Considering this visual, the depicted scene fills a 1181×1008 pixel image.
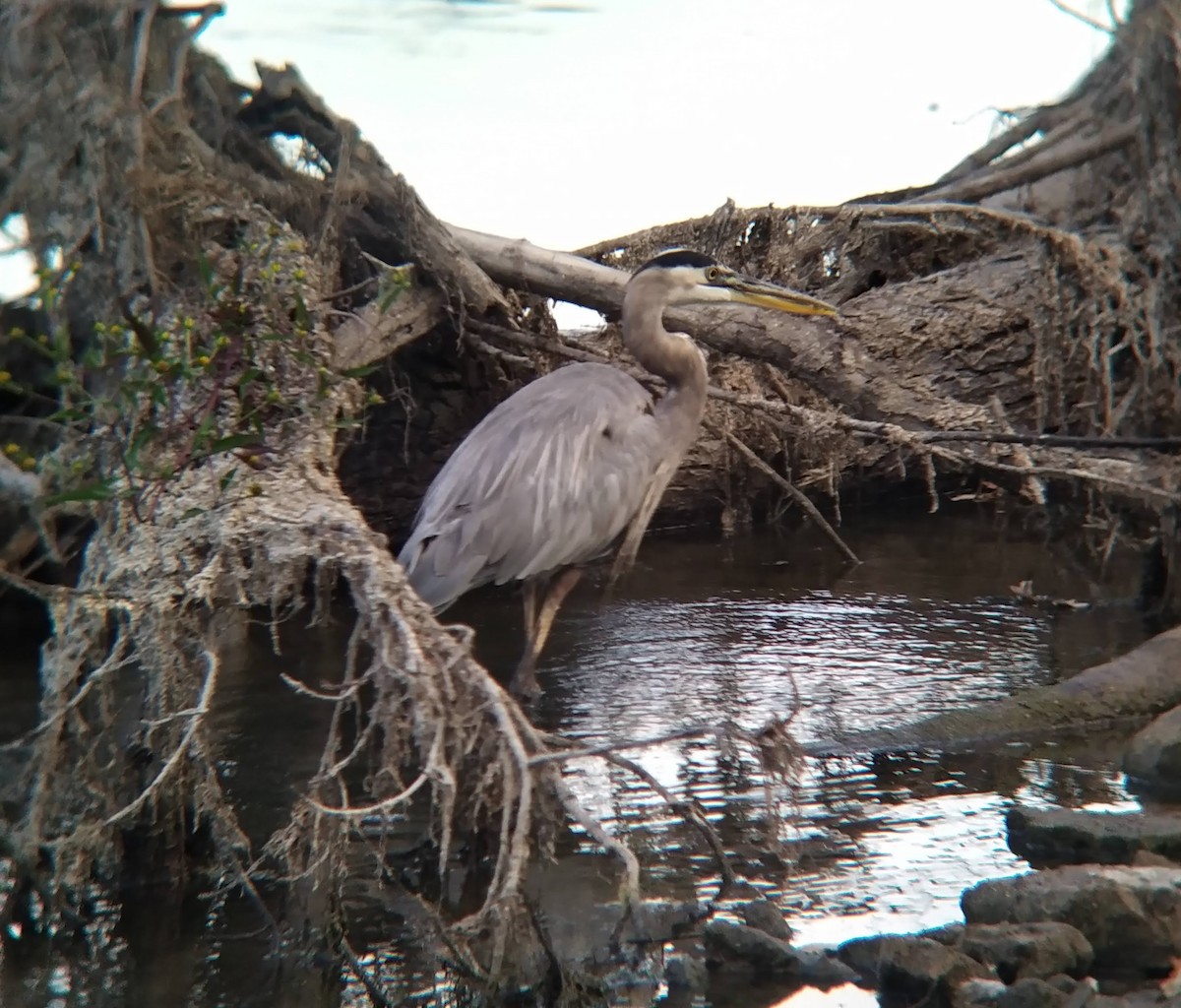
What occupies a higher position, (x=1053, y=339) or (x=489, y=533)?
(x=1053, y=339)

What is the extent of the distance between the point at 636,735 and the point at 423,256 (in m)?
2.30

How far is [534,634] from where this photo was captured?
5543mm

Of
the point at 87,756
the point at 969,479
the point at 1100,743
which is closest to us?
the point at 87,756

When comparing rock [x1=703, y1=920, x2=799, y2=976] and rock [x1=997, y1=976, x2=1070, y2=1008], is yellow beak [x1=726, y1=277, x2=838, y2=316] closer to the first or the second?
rock [x1=703, y1=920, x2=799, y2=976]

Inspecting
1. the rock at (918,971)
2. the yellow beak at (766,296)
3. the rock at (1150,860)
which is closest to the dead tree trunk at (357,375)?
the yellow beak at (766,296)

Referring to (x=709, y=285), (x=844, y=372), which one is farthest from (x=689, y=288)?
(x=844, y=372)

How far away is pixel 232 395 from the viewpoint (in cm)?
398

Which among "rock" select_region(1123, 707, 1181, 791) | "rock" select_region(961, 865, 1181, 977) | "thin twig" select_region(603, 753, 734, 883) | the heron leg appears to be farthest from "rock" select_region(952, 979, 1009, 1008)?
the heron leg

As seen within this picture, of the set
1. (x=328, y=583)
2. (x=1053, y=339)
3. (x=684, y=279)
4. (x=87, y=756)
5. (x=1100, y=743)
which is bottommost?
(x=1100, y=743)

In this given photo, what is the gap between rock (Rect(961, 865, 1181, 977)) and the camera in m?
3.12

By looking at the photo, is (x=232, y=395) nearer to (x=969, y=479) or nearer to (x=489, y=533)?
(x=489, y=533)

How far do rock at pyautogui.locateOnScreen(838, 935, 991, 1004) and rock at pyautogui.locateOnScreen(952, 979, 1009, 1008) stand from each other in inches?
0.6

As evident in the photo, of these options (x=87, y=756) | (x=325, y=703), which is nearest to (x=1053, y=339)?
(x=325, y=703)

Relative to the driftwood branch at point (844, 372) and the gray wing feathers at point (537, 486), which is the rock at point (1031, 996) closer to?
the gray wing feathers at point (537, 486)
